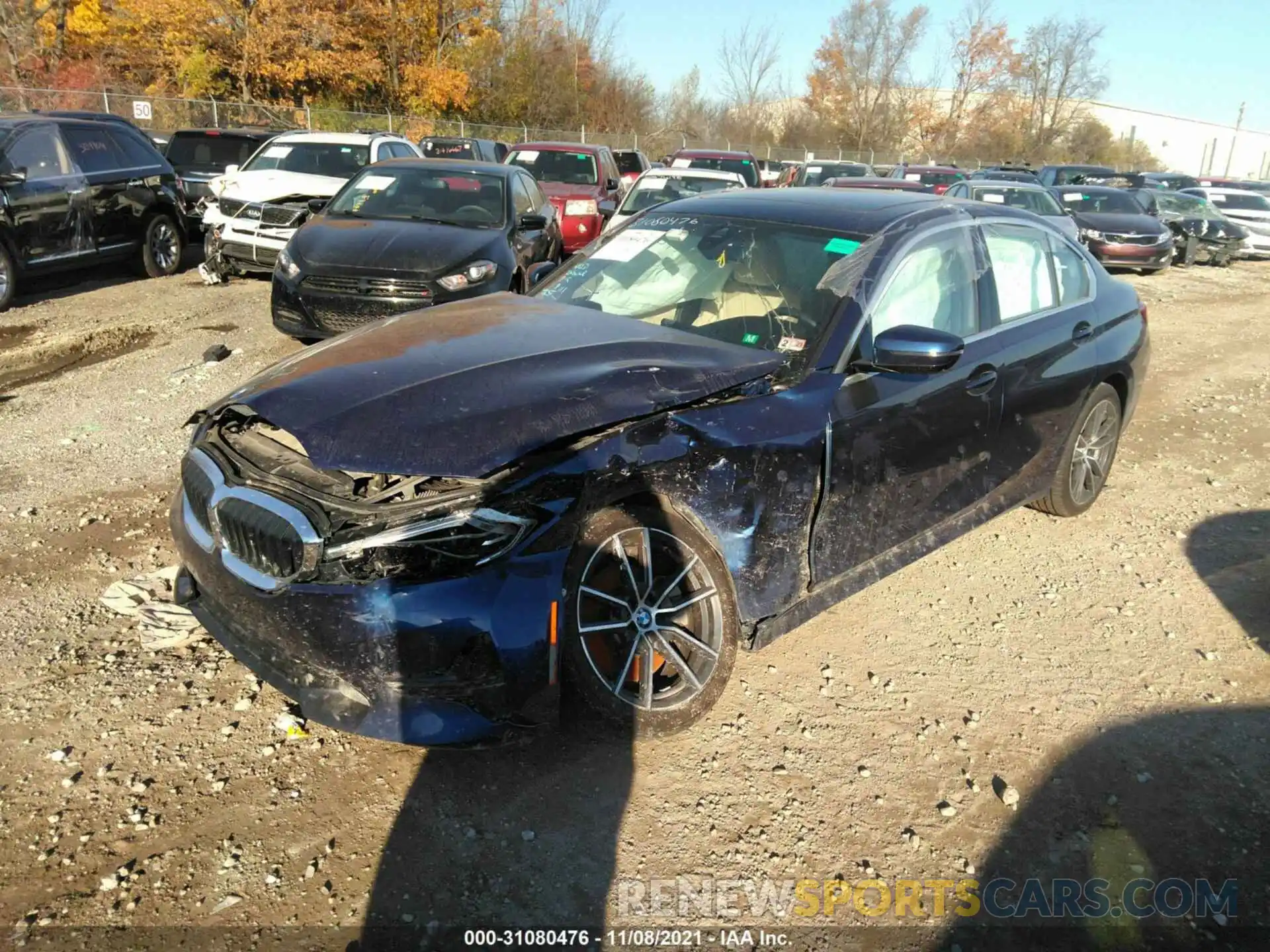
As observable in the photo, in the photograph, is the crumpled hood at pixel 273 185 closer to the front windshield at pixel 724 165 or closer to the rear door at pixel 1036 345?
the front windshield at pixel 724 165

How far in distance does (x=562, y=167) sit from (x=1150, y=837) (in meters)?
12.9

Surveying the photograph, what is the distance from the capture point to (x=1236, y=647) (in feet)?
13.0

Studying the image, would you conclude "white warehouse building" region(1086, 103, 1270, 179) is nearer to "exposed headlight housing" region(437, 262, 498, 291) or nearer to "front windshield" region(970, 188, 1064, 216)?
"front windshield" region(970, 188, 1064, 216)

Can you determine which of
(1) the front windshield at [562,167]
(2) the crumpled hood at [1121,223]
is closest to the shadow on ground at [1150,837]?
(1) the front windshield at [562,167]

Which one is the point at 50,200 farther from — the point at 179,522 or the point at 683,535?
the point at 683,535

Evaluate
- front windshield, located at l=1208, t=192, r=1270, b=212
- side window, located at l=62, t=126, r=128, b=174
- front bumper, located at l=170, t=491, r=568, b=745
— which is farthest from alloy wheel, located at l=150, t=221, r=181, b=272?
front windshield, located at l=1208, t=192, r=1270, b=212

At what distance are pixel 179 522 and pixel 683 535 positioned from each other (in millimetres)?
1758

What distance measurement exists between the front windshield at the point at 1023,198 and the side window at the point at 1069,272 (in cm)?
1034

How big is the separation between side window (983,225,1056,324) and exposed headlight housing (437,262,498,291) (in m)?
4.29

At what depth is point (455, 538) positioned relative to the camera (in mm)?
2588

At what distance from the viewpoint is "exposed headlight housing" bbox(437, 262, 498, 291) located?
7230mm

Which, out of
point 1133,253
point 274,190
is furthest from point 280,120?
point 1133,253

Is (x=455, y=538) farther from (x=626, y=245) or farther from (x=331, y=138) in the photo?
(x=331, y=138)

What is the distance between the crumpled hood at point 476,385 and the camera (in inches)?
106
